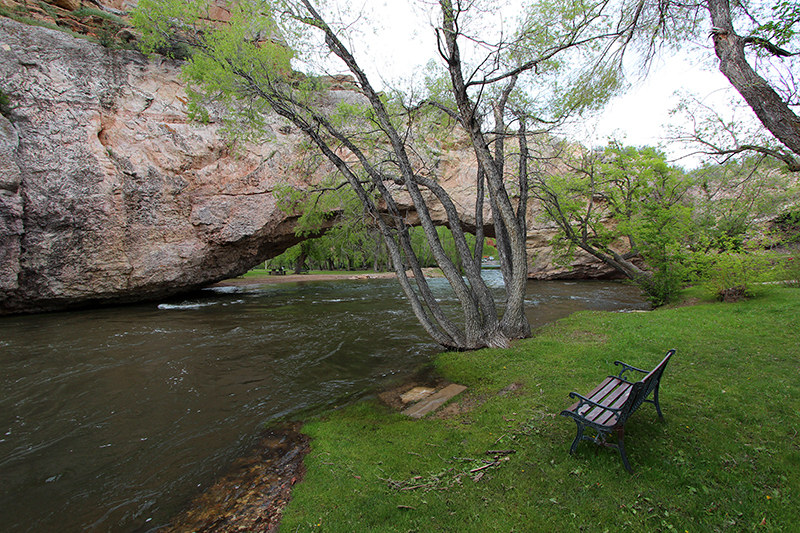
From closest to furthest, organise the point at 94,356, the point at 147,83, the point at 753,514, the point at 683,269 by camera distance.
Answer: the point at 753,514
the point at 94,356
the point at 683,269
the point at 147,83

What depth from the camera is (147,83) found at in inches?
607

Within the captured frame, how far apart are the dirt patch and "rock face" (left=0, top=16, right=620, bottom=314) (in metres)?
9.24

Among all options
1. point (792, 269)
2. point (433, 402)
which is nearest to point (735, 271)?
point (792, 269)

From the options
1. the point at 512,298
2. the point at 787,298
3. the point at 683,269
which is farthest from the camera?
the point at 683,269

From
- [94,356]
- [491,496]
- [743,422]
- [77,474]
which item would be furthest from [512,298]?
[94,356]

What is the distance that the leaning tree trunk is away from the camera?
340 centimetres

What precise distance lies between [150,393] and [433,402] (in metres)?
4.96

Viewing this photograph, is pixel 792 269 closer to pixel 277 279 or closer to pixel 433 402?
pixel 433 402

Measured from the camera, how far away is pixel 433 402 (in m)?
4.93

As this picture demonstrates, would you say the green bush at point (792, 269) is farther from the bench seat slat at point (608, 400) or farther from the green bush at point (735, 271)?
the bench seat slat at point (608, 400)

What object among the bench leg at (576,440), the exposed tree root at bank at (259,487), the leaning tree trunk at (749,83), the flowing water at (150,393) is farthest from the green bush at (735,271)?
the exposed tree root at bank at (259,487)

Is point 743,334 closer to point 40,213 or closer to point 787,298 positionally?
point 787,298

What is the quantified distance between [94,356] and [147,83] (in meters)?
13.3

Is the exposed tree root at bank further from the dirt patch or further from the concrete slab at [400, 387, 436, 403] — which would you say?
the concrete slab at [400, 387, 436, 403]
